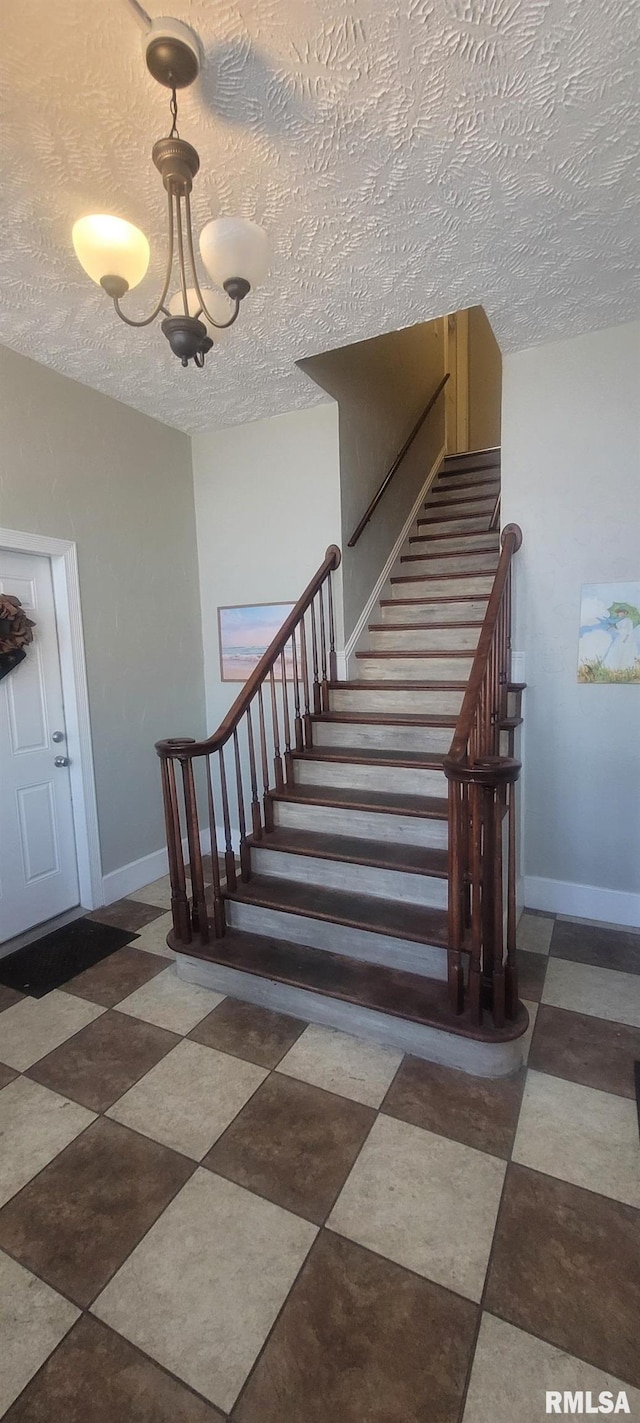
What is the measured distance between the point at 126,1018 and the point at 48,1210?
2.70 feet

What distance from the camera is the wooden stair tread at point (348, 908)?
2264mm

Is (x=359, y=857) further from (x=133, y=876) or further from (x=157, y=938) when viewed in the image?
(x=133, y=876)

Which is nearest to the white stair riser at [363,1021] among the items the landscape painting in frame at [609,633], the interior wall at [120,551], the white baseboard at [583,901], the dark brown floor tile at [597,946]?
the dark brown floor tile at [597,946]

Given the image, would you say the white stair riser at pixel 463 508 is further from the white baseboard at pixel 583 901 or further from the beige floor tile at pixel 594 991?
the beige floor tile at pixel 594 991

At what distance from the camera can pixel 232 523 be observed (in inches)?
156

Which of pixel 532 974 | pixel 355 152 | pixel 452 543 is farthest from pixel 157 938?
pixel 452 543

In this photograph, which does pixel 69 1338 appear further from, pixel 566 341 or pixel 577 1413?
pixel 566 341

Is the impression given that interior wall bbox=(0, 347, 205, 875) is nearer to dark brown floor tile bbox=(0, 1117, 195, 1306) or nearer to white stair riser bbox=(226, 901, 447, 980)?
white stair riser bbox=(226, 901, 447, 980)

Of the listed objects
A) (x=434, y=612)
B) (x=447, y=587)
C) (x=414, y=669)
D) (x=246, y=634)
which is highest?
(x=447, y=587)

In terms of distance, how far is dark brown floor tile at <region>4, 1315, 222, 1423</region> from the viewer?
1.14 m

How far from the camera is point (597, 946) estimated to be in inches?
110

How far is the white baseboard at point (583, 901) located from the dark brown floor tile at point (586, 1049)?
2.88 ft

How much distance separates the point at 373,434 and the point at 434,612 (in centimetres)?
138

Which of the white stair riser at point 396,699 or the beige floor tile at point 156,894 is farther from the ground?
the white stair riser at point 396,699
